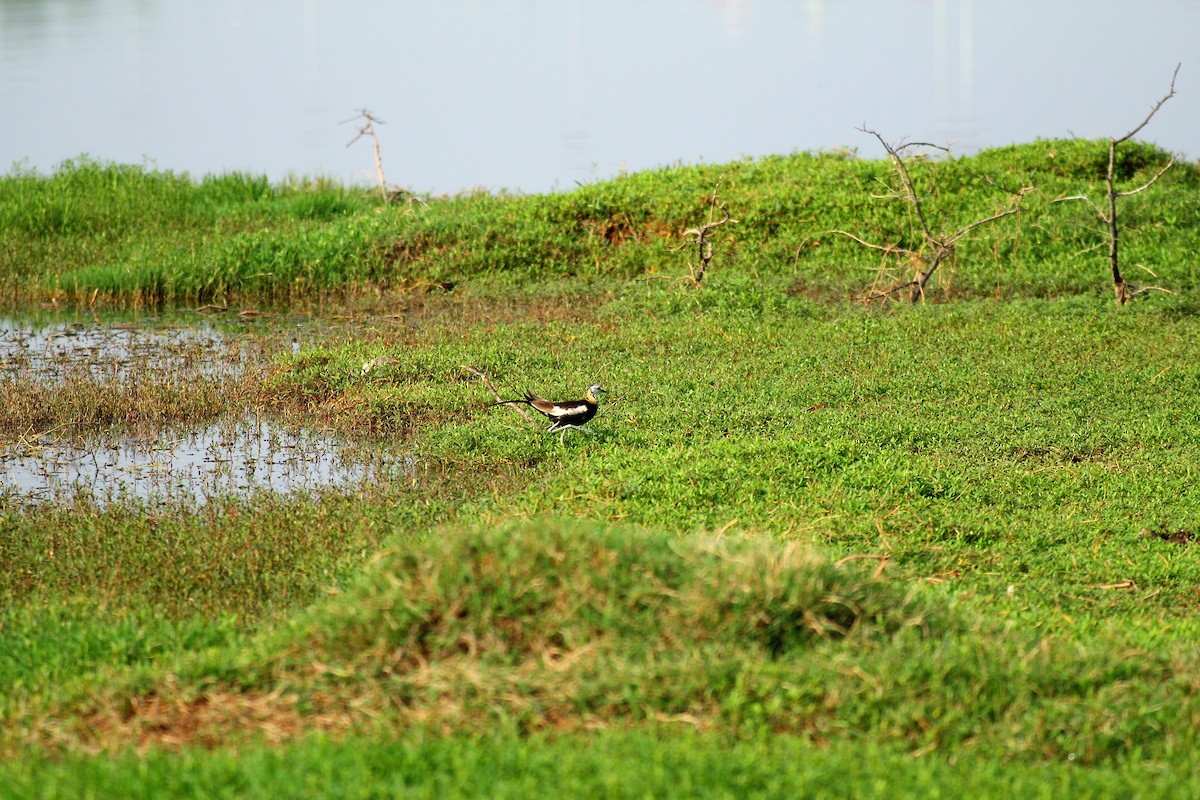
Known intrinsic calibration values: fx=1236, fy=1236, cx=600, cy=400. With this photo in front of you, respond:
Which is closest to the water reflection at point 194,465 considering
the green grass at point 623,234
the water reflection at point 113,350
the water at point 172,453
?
the water at point 172,453

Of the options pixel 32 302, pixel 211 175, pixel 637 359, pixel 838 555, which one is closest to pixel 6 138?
pixel 211 175

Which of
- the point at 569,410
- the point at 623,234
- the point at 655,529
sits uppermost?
the point at 623,234

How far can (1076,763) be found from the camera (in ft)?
11.9

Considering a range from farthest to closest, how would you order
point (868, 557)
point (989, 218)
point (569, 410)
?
point (989, 218) < point (569, 410) < point (868, 557)

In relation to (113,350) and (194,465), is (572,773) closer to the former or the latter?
(194,465)

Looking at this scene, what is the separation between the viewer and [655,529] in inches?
223

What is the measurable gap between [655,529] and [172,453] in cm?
363

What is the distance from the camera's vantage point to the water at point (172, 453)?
23.0ft

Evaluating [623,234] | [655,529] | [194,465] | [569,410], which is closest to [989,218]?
[623,234]

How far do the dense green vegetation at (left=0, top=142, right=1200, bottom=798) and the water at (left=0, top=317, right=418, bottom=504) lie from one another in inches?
8.8

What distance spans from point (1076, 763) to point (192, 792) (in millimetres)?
2496

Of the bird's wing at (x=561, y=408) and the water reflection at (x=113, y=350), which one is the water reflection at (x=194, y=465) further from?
the water reflection at (x=113, y=350)

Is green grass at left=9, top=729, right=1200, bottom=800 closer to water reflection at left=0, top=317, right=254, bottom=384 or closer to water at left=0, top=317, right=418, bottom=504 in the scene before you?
water at left=0, top=317, right=418, bottom=504

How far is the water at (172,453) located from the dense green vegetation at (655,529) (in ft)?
0.73
